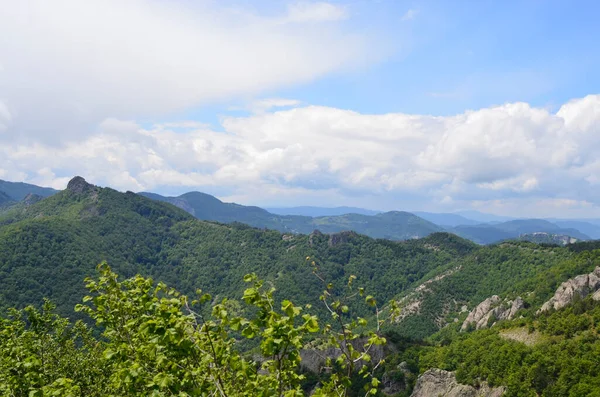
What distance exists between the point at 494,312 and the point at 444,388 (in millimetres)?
68888

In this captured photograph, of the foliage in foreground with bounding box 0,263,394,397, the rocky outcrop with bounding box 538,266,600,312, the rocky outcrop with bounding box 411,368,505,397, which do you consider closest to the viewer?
the foliage in foreground with bounding box 0,263,394,397

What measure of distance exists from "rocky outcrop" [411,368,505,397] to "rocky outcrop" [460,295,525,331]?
55.1m

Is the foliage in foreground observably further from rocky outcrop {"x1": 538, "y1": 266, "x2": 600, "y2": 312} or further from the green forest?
rocky outcrop {"x1": 538, "y1": 266, "x2": 600, "y2": 312}

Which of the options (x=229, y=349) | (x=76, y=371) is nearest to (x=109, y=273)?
(x=229, y=349)

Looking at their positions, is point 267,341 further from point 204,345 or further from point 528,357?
point 528,357

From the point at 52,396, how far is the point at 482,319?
488 feet

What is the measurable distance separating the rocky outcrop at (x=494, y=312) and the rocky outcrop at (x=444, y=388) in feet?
181

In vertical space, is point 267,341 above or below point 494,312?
above

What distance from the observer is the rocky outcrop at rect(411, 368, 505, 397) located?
66812 mm

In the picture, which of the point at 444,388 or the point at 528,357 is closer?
the point at 528,357

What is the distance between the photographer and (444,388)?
71.9m

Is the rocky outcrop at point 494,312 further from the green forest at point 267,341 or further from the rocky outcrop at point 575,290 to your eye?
the rocky outcrop at point 575,290

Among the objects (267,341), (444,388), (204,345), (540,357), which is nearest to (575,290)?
(540,357)

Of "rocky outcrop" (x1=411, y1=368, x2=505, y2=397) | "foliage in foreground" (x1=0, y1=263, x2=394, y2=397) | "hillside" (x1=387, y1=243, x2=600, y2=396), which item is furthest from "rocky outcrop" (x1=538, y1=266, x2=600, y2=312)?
"foliage in foreground" (x1=0, y1=263, x2=394, y2=397)
